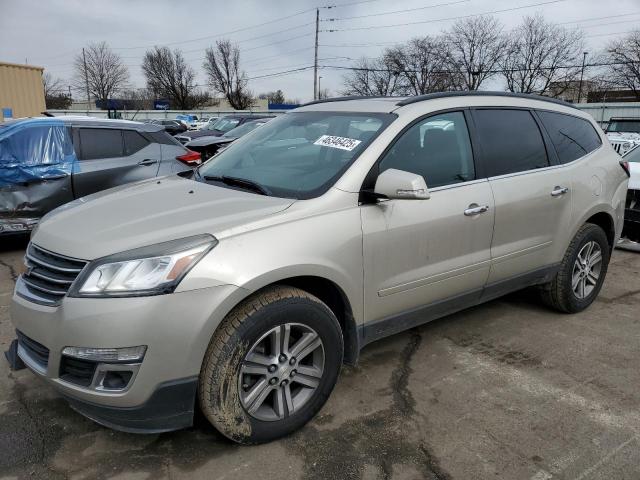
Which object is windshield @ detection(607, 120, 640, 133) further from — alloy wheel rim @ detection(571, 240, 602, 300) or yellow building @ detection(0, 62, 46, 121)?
yellow building @ detection(0, 62, 46, 121)

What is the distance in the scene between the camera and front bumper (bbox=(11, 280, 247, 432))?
2143 millimetres

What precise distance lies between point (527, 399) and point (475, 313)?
142 centimetres

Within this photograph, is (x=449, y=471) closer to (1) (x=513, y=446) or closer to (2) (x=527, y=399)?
(1) (x=513, y=446)

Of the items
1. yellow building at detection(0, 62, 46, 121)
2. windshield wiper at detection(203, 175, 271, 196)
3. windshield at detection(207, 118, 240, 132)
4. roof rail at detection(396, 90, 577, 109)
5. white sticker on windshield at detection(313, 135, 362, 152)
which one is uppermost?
yellow building at detection(0, 62, 46, 121)

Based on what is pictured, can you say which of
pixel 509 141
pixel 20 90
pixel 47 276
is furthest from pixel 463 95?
pixel 20 90

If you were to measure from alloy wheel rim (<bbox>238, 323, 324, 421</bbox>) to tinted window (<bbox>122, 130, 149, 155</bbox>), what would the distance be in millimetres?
5105

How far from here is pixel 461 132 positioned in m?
3.46

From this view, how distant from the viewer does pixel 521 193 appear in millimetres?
3629

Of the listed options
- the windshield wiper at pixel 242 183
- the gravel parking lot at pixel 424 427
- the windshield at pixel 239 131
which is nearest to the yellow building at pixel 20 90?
the windshield at pixel 239 131

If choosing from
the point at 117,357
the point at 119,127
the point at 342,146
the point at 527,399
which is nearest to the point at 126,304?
the point at 117,357

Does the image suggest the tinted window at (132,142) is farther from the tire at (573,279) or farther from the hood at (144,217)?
the tire at (573,279)

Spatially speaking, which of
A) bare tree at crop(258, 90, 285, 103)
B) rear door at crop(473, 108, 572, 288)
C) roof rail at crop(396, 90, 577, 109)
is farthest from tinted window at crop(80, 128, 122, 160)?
bare tree at crop(258, 90, 285, 103)

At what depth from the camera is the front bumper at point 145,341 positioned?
2.14 meters

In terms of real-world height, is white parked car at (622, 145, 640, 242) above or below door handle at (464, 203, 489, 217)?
below
